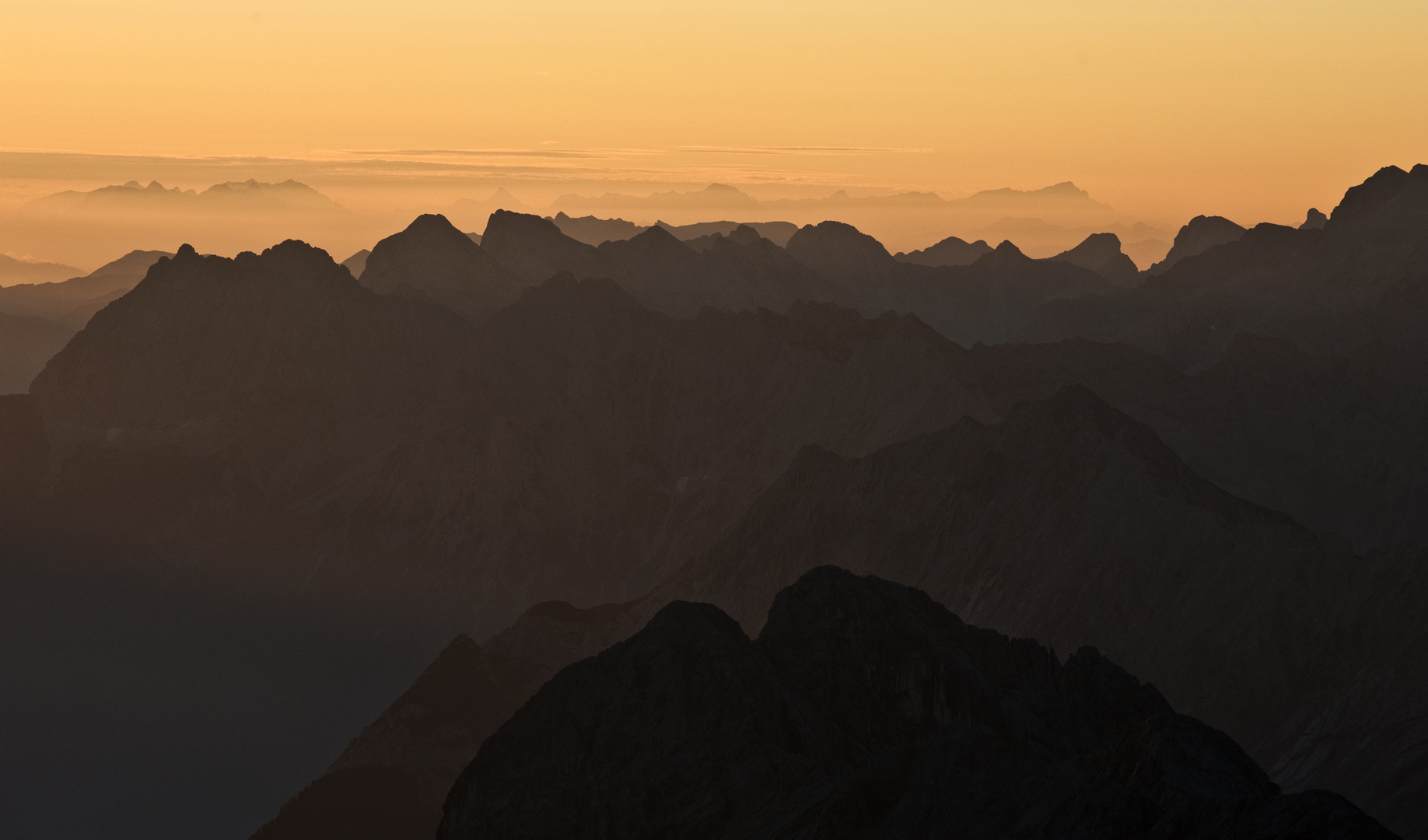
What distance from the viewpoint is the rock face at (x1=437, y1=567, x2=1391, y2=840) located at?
6203 centimetres

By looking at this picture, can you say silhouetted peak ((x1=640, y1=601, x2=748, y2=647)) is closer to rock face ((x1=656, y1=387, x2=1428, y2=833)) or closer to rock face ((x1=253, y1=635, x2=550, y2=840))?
rock face ((x1=656, y1=387, x2=1428, y2=833))

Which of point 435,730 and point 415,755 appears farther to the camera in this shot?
point 435,730

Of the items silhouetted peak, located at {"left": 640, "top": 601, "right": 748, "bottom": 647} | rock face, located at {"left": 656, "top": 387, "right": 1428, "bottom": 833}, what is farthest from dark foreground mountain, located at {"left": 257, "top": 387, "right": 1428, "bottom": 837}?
silhouetted peak, located at {"left": 640, "top": 601, "right": 748, "bottom": 647}

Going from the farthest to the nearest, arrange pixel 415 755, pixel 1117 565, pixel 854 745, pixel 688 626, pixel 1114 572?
pixel 1117 565 → pixel 1114 572 → pixel 415 755 → pixel 688 626 → pixel 854 745

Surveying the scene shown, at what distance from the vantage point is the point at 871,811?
67938mm

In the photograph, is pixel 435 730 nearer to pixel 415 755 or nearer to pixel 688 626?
pixel 415 755

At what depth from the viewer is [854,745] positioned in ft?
272

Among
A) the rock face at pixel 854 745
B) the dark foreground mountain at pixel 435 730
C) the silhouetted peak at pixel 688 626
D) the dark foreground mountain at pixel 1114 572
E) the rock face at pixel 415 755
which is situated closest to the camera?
the rock face at pixel 854 745

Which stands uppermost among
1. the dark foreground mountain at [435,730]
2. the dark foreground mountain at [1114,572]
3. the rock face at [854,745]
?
the rock face at [854,745]

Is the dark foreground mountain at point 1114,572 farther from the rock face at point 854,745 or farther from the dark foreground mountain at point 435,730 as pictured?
the rock face at point 854,745

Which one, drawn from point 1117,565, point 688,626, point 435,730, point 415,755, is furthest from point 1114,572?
point 688,626

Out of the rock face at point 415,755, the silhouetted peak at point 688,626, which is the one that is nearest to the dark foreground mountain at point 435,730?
the rock face at point 415,755

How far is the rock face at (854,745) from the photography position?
62031 mm

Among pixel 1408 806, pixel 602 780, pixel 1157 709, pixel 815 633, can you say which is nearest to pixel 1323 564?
pixel 1408 806
